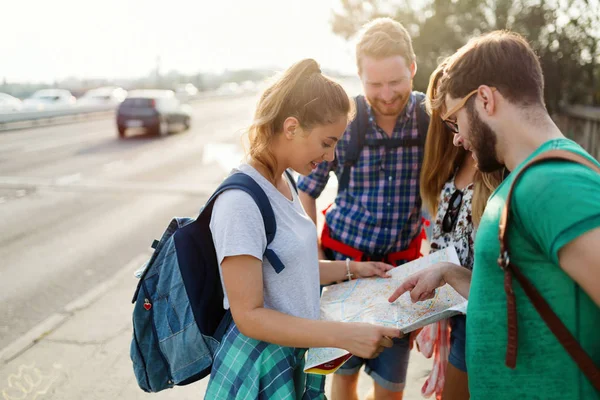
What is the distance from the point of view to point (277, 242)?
1925mm

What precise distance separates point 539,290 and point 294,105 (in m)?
1.02

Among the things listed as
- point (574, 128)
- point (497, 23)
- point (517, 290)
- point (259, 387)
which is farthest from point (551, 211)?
point (497, 23)

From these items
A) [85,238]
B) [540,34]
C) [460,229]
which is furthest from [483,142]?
[540,34]

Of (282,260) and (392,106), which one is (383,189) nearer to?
(392,106)

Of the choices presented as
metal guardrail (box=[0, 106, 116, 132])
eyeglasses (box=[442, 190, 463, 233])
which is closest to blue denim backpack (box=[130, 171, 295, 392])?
eyeglasses (box=[442, 190, 463, 233])

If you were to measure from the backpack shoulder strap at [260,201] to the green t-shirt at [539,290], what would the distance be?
642 millimetres

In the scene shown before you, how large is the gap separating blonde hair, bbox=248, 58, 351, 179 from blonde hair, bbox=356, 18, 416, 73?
91 centimetres

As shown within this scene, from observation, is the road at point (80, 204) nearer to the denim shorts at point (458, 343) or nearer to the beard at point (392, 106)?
the beard at point (392, 106)

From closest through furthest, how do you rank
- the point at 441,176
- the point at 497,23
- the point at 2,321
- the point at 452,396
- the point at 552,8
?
the point at 452,396, the point at 441,176, the point at 2,321, the point at 552,8, the point at 497,23

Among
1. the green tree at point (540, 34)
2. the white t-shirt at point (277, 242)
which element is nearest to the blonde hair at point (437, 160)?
the white t-shirt at point (277, 242)

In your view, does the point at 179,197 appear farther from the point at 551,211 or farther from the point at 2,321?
the point at 551,211

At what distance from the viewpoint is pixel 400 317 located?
2105 millimetres

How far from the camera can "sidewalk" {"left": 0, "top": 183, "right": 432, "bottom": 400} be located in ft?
12.6

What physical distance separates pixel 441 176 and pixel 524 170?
4.50ft
